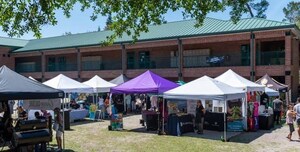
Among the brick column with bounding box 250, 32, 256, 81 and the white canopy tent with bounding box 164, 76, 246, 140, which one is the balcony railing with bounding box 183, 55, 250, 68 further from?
the white canopy tent with bounding box 164, 76, 246, 140

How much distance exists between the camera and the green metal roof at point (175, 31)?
28.5 metres

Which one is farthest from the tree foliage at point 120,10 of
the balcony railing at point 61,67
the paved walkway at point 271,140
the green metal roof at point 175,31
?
the balcony railing at point 61,67

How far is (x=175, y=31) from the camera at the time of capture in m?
34.2

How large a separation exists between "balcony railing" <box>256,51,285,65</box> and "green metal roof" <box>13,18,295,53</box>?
220 cm

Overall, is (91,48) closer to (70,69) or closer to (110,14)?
(70,69)

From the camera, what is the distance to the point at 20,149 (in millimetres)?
11203

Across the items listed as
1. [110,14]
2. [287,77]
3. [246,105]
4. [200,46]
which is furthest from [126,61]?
[110,14]

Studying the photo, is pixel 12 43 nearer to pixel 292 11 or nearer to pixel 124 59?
pixel 124 59

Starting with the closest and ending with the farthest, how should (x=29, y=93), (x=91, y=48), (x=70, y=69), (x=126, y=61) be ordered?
1. (x=29, y=93)
2. (x=126, y=61)
3. (x=91, y=48)
4. (x=70, y=69)

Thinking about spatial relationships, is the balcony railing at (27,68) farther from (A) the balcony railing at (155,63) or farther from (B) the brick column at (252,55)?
(B) the brick column at (252,55)

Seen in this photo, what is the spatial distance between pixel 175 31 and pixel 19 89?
80.6 ft

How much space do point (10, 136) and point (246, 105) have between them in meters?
11.1

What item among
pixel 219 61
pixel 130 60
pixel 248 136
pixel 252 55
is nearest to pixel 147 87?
pixel 248 136

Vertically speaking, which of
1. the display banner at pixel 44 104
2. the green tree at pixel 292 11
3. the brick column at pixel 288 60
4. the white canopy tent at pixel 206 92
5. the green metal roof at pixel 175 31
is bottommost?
the display banner at pixel 44 104
